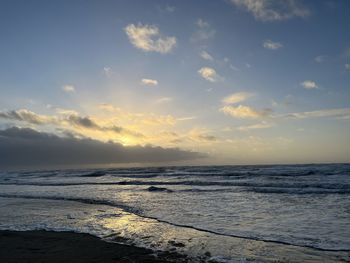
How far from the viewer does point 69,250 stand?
9359 mm

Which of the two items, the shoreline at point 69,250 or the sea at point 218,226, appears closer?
the shoreline at point 69,250

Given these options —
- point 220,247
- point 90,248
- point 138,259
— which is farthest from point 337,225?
point 90,248

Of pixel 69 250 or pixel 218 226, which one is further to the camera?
pixel 218 226

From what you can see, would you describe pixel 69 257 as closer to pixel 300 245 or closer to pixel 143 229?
pixel 143 229

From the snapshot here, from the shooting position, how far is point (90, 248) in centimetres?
954

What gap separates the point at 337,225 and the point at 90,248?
27.3 feet

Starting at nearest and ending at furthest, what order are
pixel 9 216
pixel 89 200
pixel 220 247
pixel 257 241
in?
pixel 220 247, pixel 257 241, pixel 9 216, pixel 89 200

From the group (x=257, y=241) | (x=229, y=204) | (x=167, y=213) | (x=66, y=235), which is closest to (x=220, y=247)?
(x=257, y=241)

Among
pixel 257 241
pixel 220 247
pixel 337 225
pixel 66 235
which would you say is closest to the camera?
pixel 220 247

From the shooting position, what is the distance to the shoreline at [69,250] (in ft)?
27.6

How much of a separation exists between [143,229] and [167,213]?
12.2 ft

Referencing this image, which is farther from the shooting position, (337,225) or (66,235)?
(337,225)

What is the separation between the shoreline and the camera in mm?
8422

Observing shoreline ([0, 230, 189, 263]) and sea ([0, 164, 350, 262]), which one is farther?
sea ([0, 164, 350, 262])
